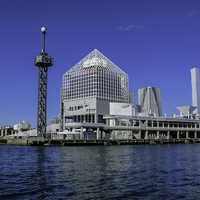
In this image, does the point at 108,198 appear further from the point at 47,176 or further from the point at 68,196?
the point at 47,176

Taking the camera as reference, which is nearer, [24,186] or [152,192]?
[152,192]

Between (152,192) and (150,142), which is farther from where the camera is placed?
(150,142)

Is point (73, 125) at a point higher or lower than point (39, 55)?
lower

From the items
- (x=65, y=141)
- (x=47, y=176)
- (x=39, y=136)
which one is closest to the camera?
(x=47, y=176)

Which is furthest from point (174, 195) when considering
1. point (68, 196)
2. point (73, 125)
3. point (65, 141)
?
point (73, 125)

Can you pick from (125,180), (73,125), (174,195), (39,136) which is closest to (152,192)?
(174,195)

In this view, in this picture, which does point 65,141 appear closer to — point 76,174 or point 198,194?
point 76,174

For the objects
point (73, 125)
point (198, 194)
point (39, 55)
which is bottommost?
point (198, 194)

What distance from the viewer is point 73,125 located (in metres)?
191

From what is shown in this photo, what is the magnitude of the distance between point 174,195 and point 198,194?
7.16 ft

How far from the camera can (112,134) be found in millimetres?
199125

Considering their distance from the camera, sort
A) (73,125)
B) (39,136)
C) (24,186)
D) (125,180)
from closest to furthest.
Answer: (24,186), (125,180), (39,136), (73,125)

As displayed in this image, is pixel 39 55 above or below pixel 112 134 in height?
above

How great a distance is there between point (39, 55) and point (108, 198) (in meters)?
156
